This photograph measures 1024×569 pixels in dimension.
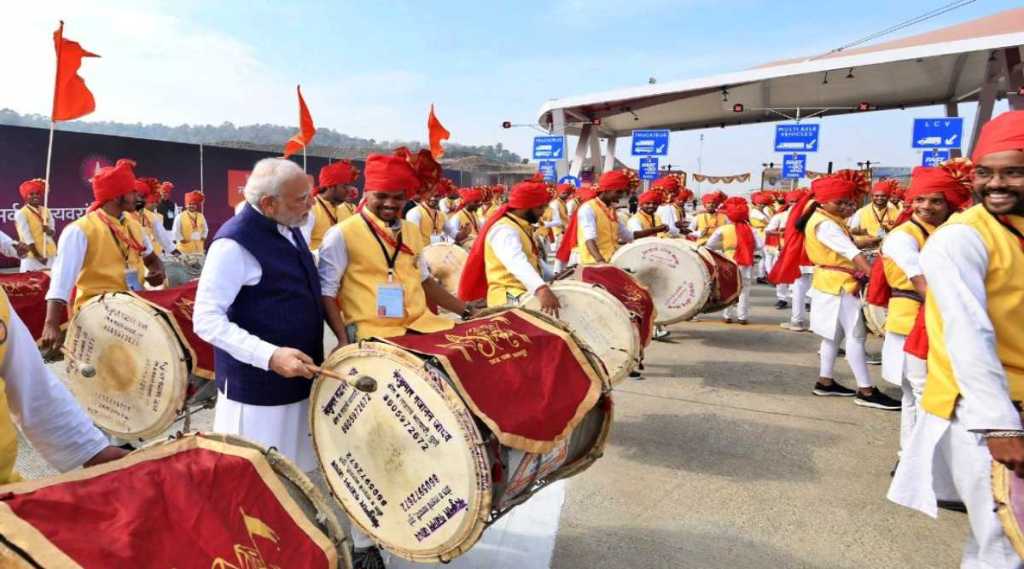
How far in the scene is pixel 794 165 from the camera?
70.1 ft

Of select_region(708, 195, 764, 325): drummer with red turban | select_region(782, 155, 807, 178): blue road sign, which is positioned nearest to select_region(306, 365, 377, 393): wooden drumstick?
select_region(708, 195, 764, 325): drummer with red turban

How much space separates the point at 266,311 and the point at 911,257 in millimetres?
Result: 3716

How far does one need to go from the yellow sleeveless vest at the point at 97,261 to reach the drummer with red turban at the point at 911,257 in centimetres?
491

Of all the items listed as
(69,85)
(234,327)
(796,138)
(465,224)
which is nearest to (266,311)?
(234,327)

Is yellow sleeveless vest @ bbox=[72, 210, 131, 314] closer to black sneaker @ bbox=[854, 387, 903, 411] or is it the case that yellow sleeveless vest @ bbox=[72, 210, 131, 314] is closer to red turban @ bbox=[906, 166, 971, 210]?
red turban @ bbox=[906, 166, 971, 210]

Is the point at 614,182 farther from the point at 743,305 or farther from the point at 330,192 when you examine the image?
the point at 743,305

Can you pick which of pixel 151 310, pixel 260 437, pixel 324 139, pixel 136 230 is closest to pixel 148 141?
pixel 136 230

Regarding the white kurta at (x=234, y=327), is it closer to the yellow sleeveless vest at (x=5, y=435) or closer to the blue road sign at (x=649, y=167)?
the yellow sleeveless vest at (x=5, y=435)

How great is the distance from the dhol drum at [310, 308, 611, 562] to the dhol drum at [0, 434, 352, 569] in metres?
0.67

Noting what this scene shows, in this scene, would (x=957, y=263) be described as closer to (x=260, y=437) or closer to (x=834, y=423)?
(x=260, y=437)

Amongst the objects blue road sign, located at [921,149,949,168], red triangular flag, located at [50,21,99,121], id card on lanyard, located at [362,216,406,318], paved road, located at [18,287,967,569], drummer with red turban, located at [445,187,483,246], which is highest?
blue road sign, located at [921,149,949,168]

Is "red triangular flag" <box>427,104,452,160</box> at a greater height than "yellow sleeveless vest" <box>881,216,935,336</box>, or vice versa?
"red triangular flag" <box>427,104,452,160</box>

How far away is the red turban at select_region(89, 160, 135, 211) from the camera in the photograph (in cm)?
442

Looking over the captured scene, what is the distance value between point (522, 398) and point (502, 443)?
197 millimetres
